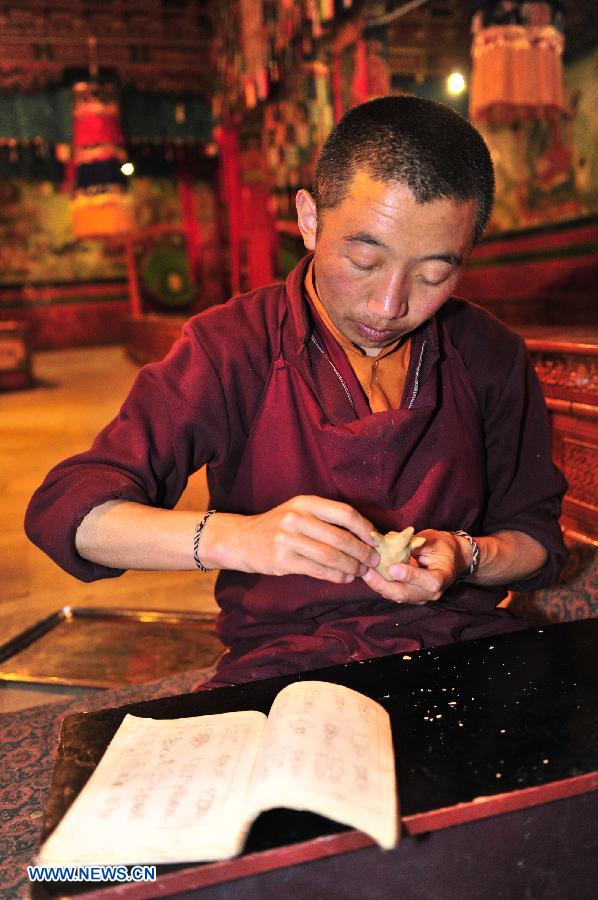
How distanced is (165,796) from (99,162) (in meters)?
8.15

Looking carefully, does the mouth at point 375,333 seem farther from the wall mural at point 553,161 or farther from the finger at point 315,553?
the wall mural at point 553,161

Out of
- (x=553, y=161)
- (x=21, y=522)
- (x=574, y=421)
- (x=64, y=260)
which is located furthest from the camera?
(x=64, y=260)

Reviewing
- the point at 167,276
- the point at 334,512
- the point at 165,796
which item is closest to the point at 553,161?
the point at 334,512

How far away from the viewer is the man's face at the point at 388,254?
1241mm

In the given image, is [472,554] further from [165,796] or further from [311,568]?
[165,796]

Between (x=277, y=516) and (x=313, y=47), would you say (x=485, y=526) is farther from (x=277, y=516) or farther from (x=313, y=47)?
(x=313, y=47)

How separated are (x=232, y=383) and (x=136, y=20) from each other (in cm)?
781

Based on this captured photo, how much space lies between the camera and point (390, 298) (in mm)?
1293

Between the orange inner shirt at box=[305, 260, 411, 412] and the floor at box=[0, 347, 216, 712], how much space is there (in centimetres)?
158

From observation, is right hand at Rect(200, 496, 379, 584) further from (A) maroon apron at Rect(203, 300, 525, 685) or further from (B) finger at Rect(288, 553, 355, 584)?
(A) maroon apron at Rect(203, 300, 525, 685)

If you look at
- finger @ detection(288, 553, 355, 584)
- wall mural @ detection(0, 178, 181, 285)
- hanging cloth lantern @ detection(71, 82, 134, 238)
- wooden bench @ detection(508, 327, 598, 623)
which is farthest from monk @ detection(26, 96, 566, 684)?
wall mural @ detection(0, 178, 181, 285)

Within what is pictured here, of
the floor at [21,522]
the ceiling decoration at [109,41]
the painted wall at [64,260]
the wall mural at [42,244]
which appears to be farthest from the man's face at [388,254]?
the wall mural at [42,244]

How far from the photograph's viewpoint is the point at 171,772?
0.94 meters

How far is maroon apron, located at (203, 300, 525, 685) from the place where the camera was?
141 centimetres
